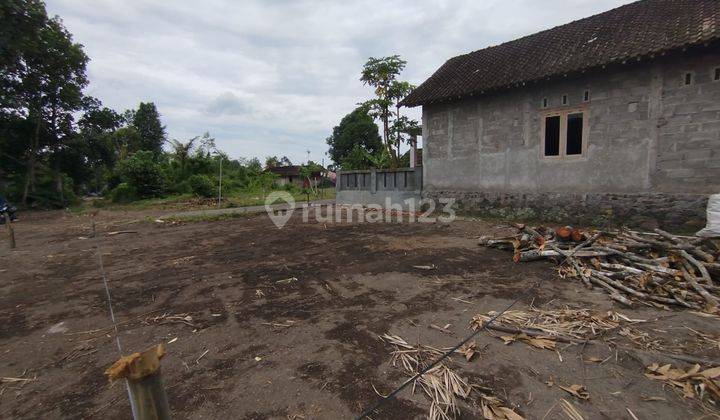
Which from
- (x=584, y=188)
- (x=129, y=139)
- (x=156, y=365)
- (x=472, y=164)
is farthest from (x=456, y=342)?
(x=129, y=139)

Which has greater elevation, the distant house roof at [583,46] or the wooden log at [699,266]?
the distant house roof at [583,46]

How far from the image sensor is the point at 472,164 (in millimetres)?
11891

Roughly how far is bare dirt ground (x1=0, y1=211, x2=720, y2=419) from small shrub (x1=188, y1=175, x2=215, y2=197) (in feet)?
53.7

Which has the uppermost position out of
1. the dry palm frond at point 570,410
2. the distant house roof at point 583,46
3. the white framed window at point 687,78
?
the distant house roof at point 583,46

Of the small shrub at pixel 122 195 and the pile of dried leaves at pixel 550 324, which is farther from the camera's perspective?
the small shrub at pixel 122 195

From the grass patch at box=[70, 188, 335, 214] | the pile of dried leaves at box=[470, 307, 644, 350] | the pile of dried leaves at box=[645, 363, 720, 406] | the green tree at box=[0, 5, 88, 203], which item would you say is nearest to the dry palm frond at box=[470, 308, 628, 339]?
the pile of dried leaves at box=[470, 307, 644, 350]

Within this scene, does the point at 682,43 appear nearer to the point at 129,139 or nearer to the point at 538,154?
the point at 538,154

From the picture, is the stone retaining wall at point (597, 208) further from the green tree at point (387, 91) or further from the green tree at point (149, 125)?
the green tree at point (149, 125)

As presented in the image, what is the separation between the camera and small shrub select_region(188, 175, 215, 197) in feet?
76.7

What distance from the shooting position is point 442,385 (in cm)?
266

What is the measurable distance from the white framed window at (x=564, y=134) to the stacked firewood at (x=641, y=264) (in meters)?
4.23

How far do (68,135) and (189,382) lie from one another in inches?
1035

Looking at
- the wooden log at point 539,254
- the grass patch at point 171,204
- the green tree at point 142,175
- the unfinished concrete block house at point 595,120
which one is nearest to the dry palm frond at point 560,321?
the wooden log at point 539,254

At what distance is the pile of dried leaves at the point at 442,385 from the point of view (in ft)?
7.80
